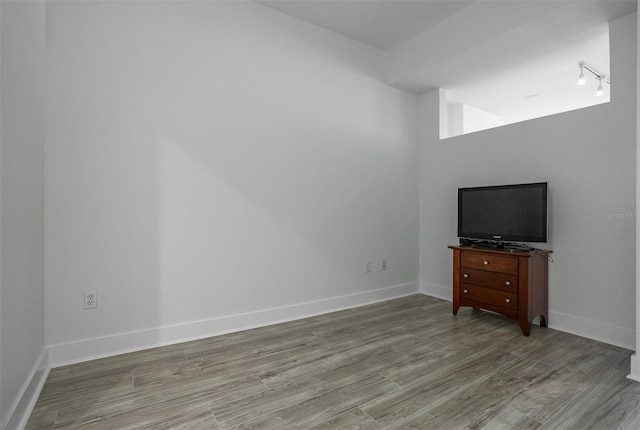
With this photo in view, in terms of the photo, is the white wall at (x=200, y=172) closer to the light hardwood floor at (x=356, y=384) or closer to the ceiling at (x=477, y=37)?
the ceiling at (x=477, y=37)

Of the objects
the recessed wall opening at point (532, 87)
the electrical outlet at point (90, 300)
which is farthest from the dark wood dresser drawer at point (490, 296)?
the electrical outlet at point (90, 300)

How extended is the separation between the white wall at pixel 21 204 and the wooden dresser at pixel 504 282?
3.08 m

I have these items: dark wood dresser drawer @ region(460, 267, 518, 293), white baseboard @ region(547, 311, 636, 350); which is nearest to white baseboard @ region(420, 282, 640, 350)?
white baseboard @ region(547, 311, 636, 350)

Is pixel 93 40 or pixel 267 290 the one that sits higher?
pixel 93 40

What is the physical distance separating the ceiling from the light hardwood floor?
7.88 ft

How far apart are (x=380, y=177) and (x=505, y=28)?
5.50 ft

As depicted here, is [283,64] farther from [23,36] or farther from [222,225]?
[23,36]

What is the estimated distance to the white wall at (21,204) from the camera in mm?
1342

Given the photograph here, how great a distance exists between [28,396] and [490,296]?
314cm

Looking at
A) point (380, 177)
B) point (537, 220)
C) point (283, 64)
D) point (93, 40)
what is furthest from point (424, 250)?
point (93, 40)

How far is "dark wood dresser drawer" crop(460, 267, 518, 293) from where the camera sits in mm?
2646

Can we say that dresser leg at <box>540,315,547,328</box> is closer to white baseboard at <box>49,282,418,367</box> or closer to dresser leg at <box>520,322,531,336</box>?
dresser leg at <box>520,322,531,336</box>

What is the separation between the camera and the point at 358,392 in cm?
174

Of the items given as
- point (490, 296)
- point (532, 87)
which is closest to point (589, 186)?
point (490, 296)
